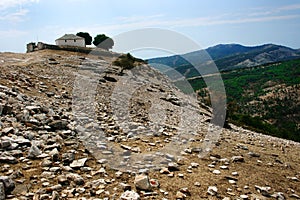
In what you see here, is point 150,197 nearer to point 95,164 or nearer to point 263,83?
point 95,164

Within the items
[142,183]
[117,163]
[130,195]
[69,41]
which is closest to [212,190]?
[142,183]

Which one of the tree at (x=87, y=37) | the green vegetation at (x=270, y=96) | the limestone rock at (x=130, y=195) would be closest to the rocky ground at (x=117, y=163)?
the limestone rock at (x=130, y=195)

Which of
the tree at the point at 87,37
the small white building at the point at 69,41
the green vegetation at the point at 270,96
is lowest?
the green vegetation at the point at 270,96

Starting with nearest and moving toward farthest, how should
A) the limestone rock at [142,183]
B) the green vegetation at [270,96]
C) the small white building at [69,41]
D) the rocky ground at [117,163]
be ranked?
the rocky ground at [117,163], the limestone rock at [142,183], the small white building at [69,41], the green vegetation at [270,96]

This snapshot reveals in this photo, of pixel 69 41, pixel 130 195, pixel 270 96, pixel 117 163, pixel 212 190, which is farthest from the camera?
pixel 270 96

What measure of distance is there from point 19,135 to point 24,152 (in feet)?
3.21

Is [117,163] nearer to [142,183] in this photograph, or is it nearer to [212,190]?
[142,183]

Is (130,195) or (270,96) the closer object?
(130,195)

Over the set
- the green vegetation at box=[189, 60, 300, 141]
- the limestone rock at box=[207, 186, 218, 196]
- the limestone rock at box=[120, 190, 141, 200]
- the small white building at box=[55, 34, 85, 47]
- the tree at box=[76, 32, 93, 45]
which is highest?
the tree at box=[76, 32, 93, 45]

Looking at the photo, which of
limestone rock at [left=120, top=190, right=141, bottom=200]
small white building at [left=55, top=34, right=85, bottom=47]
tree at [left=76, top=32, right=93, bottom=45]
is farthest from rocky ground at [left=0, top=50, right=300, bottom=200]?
tree at [left=76, top=32, right=93, bottom=45]

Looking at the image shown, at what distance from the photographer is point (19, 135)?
778 centimetres

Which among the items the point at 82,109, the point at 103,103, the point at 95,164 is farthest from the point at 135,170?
the point at 103,103

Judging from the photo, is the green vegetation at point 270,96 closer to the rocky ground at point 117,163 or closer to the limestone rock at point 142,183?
the rocky ground at point 117,163

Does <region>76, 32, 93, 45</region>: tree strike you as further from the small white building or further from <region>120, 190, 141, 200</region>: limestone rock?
<region>120, 190, 141, 200</region>: limestone rock
